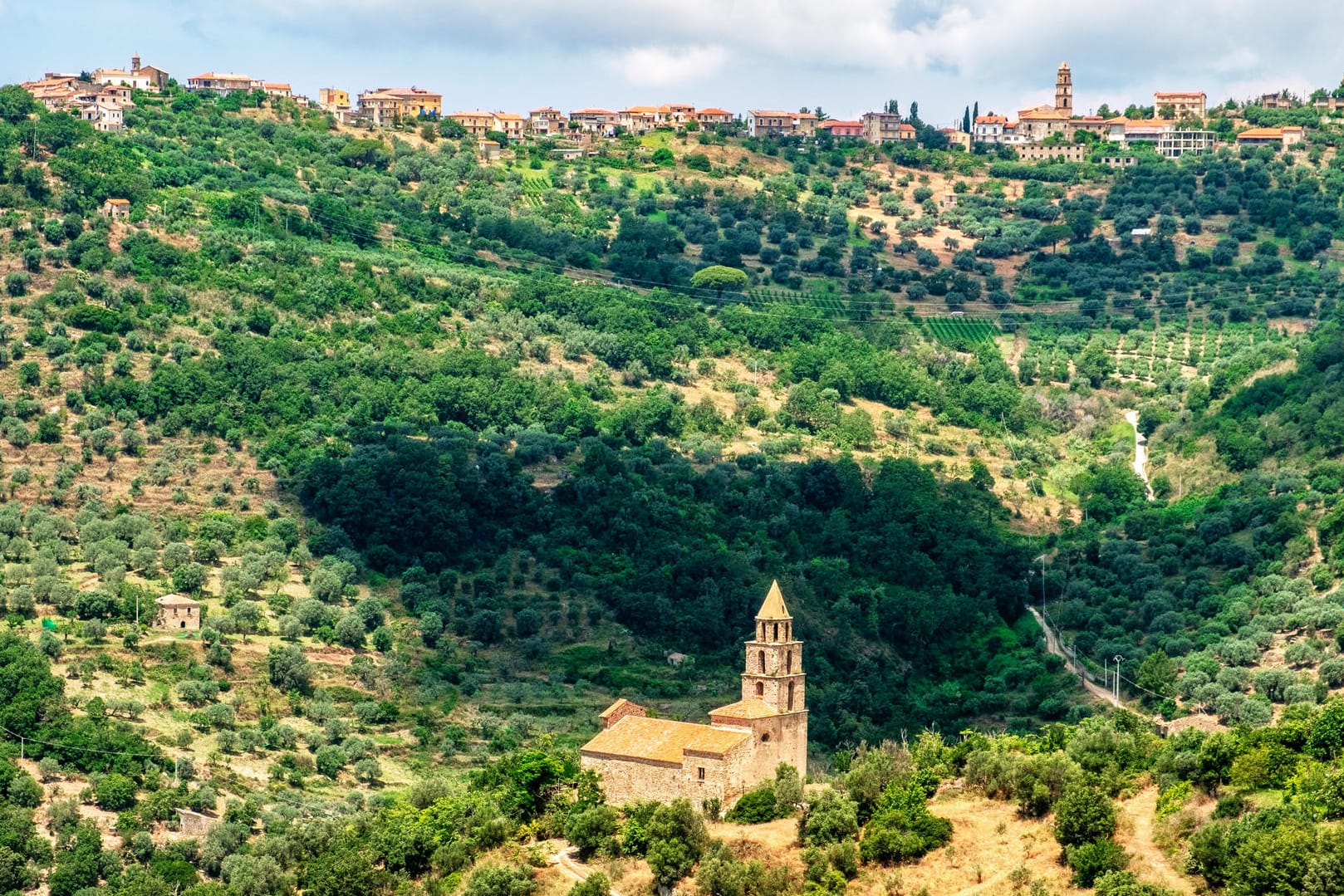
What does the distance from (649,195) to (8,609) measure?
76764 millimetres

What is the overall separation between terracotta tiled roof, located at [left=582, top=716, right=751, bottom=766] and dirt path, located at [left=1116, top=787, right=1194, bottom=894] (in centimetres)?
1140

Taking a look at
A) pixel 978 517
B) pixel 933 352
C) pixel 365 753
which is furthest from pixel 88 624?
pixel 933 352

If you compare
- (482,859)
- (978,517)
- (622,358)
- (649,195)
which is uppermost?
(649,195)

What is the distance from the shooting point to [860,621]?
103125 mm

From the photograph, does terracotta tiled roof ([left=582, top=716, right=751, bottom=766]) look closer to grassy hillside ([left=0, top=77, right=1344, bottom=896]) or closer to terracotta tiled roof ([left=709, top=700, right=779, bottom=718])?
terracotta tiled roof ([left=709, top=700, right=779, bottom=718])

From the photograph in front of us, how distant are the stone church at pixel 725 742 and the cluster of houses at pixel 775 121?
3870 inches

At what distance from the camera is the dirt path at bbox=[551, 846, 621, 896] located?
210 feet

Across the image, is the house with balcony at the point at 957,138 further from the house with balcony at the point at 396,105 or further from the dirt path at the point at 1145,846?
the dirt path at the point at 1145,846

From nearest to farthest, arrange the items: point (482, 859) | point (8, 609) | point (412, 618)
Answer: point (482, 859) → point (8, 609) → point (412, 618)

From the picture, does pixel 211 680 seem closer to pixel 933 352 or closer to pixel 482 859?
pixel 482 859

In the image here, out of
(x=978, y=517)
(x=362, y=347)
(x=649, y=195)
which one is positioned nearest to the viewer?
(x=978, y=517)

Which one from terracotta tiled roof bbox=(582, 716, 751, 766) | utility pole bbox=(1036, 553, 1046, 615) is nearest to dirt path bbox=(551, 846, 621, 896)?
terracotta tiled roof bbox=(582, 716, 751, 766)

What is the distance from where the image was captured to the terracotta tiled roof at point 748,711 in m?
68.9

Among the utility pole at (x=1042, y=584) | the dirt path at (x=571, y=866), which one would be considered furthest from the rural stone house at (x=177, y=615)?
the utility pole at (x=1042, y=584)
